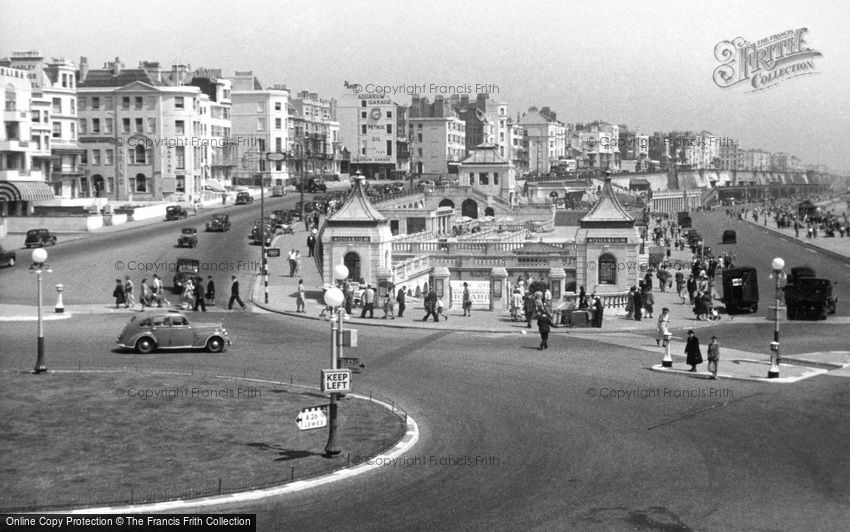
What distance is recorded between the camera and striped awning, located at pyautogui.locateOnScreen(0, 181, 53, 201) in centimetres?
6606

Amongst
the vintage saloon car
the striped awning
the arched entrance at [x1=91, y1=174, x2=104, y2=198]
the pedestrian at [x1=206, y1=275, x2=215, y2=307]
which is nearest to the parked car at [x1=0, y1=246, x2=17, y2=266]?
the pedestrian at [x1=206, y1=275, x2=215, y2=307]

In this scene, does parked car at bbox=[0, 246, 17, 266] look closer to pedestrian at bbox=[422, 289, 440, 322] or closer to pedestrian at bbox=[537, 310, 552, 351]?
pedestrian at bbox=[422, 289, 440, 322]

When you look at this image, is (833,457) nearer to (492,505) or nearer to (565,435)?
(565,435)

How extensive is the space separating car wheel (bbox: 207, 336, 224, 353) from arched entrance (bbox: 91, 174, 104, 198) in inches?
2581

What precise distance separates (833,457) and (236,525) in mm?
10482

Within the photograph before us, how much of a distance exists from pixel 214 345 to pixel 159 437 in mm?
9807

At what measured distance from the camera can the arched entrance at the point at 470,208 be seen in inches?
4136

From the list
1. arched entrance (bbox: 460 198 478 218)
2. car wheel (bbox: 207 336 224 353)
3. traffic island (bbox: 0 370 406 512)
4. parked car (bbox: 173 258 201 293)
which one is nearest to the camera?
traffic island (bbox: 0 370 406 512)

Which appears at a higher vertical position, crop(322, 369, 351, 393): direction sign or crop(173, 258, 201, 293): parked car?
crop(173, 258, 201, 293): parked car

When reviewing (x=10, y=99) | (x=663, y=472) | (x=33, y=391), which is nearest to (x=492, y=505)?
(x=663, y=472)

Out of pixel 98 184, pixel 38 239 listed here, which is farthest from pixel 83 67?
pixel 38 239

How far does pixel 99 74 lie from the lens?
9456 centimetres

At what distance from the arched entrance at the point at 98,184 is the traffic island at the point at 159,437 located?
2697 inches

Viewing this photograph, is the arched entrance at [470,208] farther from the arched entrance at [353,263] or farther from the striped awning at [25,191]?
the arched entrance at [353,263]
